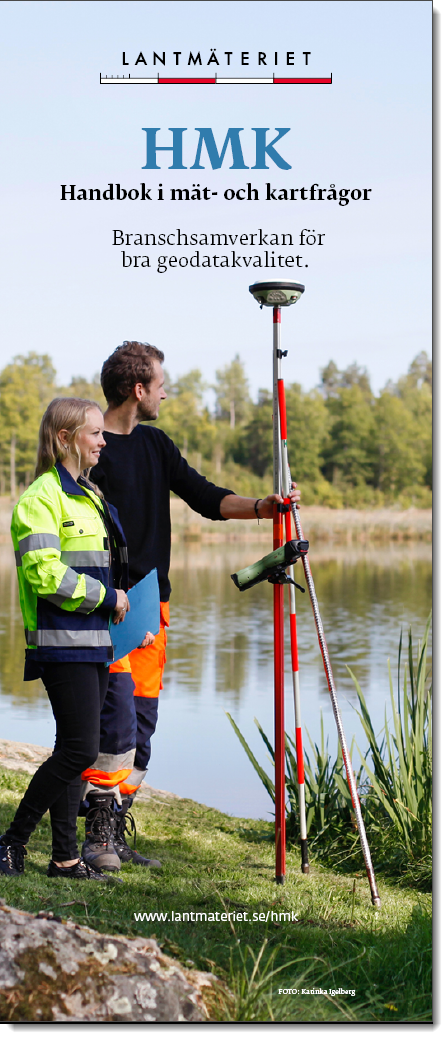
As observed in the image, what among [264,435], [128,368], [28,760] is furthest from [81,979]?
[264,435]

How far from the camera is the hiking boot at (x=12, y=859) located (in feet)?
10.3

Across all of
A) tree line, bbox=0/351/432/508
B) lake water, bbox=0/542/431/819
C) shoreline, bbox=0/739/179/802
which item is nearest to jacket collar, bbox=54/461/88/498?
lake water, bbox=0/542/431/819

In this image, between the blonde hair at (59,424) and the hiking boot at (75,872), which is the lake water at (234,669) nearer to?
the hiking boot at (75,872)

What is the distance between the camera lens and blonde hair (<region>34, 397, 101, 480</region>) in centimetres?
312

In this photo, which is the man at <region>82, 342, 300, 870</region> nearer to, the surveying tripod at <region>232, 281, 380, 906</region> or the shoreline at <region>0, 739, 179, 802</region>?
the surveying tripod at <region>232, 281, 380, 906</region>

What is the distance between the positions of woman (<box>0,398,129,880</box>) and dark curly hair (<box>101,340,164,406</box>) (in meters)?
0.40

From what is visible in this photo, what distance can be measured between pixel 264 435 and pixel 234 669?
30.9 meters

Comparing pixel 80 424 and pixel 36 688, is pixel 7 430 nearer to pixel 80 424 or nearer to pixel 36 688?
pixel 36 688

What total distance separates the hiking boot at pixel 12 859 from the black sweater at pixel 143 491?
991mm
